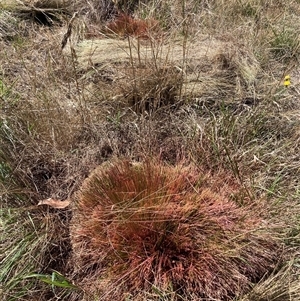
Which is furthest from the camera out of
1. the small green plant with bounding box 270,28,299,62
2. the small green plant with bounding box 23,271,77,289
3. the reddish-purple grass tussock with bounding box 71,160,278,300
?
the small green plant with bounding box 270,28,299,62

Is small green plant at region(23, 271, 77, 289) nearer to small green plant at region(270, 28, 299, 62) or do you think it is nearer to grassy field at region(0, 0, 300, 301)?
grassy field at region(0, 0, 300, 301)

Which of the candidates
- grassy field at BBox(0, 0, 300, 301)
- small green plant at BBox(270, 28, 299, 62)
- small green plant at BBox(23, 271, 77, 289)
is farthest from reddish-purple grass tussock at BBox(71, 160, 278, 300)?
small green plant at BBox(270, 28, 299, 62)

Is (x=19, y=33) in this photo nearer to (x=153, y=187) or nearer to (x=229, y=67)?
(x=229, y=67)

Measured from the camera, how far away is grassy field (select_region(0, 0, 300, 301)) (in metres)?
1.50

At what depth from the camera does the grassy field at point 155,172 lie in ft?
4.91

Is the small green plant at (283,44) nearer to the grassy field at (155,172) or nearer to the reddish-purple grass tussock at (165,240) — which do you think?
the grassy field at (155,172)

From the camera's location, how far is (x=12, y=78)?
8.64ft

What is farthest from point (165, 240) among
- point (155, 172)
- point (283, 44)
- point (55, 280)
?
point (283, 44)

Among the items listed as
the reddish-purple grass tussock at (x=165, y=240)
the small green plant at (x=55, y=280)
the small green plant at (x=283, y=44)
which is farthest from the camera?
the small green plant at (x=283, y=44)

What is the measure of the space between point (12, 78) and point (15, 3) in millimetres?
1228

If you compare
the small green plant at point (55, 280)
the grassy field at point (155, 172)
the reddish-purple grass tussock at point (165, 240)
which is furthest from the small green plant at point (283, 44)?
the small green plant at point (55, 280)

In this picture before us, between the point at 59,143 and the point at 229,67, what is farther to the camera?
the point at 229,67

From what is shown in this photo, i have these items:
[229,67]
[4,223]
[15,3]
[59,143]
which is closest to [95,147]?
[59,143]

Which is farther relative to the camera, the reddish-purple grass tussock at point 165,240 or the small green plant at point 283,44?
the small green plant at point 283,44
